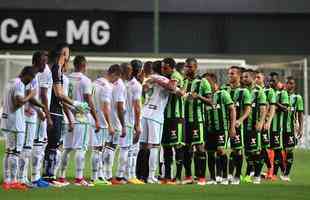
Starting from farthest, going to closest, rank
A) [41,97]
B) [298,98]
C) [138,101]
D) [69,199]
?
[298,98] < [138,101] < [41,97] < [69,199]

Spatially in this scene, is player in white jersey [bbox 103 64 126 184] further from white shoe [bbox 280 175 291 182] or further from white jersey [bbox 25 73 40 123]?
white shoe [bbox 280 175 291 182]

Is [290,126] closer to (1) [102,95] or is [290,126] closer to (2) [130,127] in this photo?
(2) [130,127]

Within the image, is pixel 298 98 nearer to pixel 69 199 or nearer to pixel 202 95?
pixel 202 95

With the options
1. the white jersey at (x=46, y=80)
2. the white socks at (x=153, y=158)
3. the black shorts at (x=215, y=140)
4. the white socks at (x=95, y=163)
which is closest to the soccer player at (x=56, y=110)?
the white jersey at (x=46, y=80)

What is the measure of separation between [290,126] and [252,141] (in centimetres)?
216

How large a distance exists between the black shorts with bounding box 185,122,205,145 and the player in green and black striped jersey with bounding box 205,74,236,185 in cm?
32

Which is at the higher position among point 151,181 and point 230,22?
point 230,22

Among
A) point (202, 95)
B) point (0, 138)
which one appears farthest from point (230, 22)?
point (202, 95)

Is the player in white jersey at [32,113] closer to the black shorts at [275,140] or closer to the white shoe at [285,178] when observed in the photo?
the white shoe at [285,178]

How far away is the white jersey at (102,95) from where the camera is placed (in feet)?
65.6

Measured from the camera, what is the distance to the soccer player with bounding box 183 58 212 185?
2053 centimetres

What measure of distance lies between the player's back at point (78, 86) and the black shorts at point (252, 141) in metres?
3.79

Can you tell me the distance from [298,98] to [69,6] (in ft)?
66.7

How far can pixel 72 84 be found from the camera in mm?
19484
